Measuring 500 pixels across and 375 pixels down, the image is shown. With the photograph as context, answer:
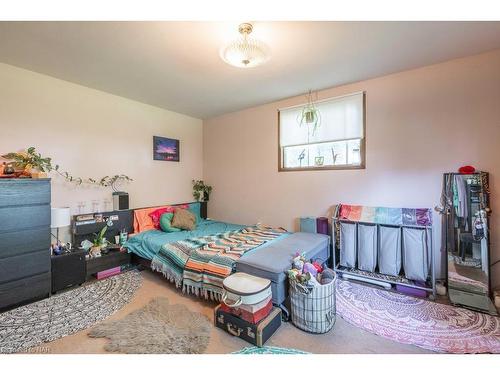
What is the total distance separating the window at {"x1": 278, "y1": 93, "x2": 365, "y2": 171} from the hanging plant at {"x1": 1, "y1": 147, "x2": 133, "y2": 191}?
264cm

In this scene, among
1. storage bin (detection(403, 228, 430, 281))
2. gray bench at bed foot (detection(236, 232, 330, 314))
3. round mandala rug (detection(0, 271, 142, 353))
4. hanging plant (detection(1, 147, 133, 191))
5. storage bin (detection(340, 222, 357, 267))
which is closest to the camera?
round mandala rug (detection(0, 271, 142, 353))

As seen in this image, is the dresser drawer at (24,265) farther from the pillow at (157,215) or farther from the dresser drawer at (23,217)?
the pillow at (157,215)

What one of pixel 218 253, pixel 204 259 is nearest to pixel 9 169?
pixel 204 259

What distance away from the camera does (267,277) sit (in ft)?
6.59

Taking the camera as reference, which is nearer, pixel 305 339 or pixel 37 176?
pixel 305 339

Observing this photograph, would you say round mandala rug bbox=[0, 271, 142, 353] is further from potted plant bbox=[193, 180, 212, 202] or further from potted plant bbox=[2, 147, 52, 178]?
potted plant bbox=[193, 180, 212, 202]

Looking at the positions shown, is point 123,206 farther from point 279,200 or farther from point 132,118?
point 279,200

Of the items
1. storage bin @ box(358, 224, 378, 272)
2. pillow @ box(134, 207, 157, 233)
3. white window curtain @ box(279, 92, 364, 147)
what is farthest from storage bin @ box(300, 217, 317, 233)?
pillow @ box(134, 207, 157, 233)

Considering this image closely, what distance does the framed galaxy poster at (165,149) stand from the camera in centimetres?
397

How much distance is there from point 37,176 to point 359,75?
3.84 meters

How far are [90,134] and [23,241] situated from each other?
1593 mm

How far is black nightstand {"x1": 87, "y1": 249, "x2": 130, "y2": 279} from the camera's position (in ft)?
9.24
